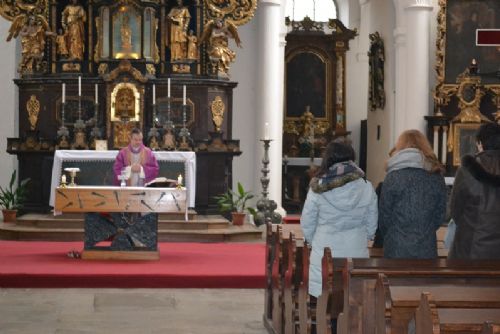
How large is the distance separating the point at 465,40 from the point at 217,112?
4.96 metres

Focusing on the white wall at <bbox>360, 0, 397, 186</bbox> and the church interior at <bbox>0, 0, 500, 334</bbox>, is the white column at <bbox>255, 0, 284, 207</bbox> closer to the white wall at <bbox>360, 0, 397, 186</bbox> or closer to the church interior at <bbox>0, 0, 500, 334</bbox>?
the church interior at <bbox>0, 0, 500, 334</bbox>

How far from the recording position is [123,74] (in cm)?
1830

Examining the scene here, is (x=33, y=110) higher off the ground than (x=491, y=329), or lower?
higher

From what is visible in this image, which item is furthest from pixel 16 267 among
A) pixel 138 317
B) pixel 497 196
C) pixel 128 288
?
pixel 497 196

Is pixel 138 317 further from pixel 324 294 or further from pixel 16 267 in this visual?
pixel 324 294

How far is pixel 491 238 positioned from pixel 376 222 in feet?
2.64

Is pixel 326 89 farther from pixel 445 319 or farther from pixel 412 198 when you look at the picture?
pixel 445 319

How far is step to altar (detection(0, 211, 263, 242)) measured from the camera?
16469mm

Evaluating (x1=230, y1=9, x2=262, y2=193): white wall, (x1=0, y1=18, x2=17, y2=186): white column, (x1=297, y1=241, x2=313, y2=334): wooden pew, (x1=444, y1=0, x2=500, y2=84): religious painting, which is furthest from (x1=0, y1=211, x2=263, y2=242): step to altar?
(x1=297, y1=241, x2=313, y2=334): wooden pew

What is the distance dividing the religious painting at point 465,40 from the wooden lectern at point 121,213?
8424 millimetres

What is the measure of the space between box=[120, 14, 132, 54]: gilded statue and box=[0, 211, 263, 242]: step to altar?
2.97 m

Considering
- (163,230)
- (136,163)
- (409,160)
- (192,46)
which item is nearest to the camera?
(409,160)

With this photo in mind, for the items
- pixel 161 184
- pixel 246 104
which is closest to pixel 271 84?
pixel 246 104

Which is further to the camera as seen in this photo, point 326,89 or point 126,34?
A: point 326,89
